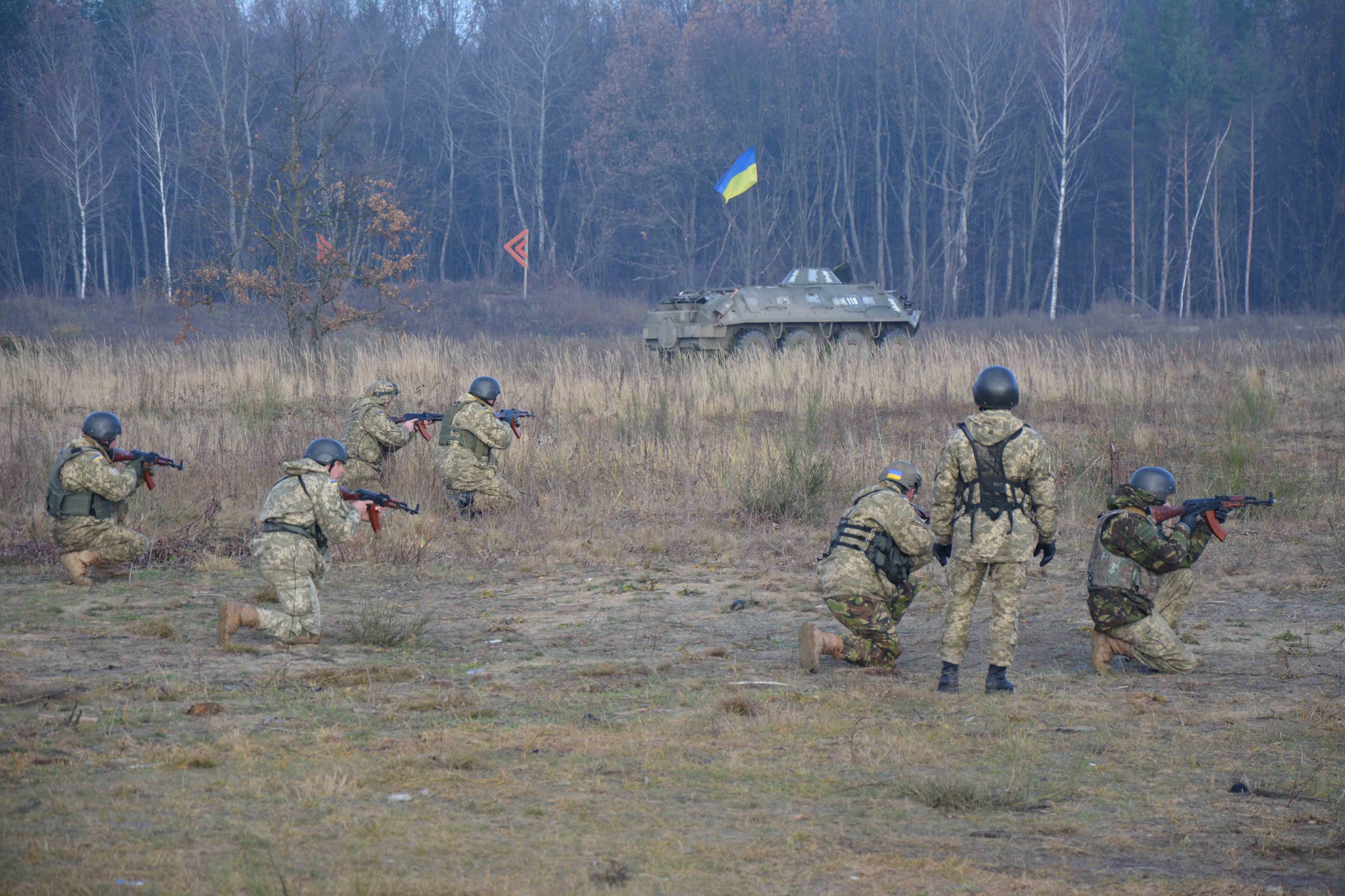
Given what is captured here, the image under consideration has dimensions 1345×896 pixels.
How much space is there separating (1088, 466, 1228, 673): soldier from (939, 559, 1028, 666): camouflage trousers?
1.98 feet

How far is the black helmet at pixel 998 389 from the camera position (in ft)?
20.6

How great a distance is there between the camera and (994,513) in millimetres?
6223

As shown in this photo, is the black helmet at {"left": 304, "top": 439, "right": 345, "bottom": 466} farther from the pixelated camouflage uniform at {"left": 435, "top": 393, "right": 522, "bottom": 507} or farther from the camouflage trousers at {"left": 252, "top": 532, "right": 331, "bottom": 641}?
the pixelated camouflage uniform at {"left": 435, "top": 393, "right": 522, "bottom": 507}

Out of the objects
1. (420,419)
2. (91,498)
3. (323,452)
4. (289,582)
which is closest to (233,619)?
(289,582)

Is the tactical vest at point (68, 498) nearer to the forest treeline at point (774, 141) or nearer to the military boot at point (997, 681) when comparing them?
the military boot at point (997, 681)

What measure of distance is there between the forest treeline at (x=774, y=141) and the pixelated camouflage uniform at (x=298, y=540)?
2931 cm

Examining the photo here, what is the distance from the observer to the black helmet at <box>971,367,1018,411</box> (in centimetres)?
627

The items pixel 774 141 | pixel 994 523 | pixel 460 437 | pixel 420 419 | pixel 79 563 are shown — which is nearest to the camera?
pixel 994 523

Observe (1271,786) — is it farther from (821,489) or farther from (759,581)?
(821,489)

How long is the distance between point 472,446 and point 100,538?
3.20 m

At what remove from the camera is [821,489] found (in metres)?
11.3

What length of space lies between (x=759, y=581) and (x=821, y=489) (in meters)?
2.22

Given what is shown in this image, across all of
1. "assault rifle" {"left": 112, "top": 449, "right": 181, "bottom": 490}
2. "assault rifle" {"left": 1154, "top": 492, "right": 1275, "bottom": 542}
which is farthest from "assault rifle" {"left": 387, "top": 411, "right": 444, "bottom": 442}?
"assault rifle" {"left": 1154, "top": 492, "right": 1275, "bottom": 542}

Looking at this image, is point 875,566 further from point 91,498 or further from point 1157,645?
point 91,498
